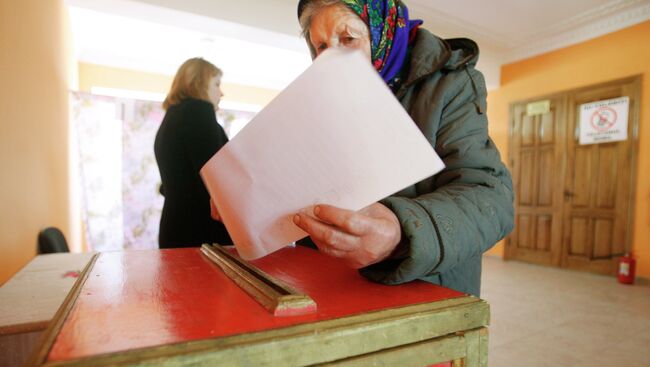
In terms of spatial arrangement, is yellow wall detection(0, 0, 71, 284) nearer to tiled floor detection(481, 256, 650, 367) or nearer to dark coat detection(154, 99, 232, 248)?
dark coat detection(154, 99, 232, 248)

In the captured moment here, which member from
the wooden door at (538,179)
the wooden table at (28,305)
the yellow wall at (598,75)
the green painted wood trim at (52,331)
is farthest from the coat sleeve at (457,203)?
the wooden door at (538,179)

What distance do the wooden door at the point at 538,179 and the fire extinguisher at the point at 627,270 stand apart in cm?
73

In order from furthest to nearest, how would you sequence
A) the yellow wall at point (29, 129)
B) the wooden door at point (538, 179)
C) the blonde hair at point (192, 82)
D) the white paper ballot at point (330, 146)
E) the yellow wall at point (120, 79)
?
the yellow wall at point (120, 79) → the wooden door at point (538, 179) → the blonde hair at point (192, 82) → the yellow wall at point (29, 129) → the white paper ballot at point (330, 146)

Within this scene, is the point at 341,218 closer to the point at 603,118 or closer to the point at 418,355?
the point at 418,355

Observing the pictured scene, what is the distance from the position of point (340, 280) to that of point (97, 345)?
0.29 metres

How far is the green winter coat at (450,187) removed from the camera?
18.5 inches

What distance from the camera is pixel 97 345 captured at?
279 millimetres

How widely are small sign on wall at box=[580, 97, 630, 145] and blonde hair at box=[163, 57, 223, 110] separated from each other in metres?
4.18

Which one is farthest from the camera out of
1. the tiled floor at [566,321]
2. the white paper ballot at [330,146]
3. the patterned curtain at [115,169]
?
the patterned curtain at [115,169]

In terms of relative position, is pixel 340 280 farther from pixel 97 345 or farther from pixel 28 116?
pixel 28 116

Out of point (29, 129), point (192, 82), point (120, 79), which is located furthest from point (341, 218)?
point (120, 79)

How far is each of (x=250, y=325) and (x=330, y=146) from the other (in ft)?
0.66

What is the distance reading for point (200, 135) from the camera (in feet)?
4.70

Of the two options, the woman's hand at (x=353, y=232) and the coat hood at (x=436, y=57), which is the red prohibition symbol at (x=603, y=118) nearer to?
the coat hood at (x=436, y=57)
